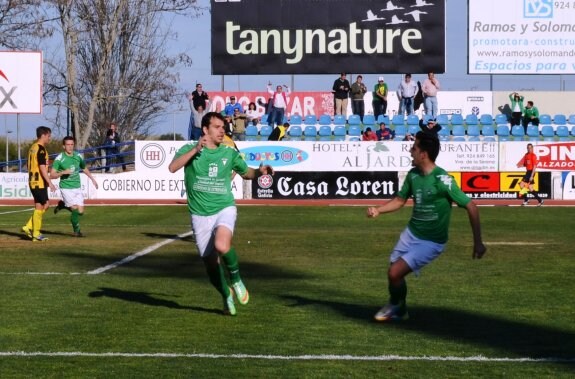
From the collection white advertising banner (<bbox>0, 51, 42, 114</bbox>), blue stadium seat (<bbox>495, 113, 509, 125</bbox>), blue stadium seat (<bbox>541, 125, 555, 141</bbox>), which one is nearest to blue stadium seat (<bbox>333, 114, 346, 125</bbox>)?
blue stadium seat (<bbox>495, 113, 509, 125</bbox>)

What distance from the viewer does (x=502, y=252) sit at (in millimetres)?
19000

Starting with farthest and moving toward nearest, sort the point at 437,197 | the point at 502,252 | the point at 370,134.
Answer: the point at 370,134 → the point at 502,252 → the point at 437,197

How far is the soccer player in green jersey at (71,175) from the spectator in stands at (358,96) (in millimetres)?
24715

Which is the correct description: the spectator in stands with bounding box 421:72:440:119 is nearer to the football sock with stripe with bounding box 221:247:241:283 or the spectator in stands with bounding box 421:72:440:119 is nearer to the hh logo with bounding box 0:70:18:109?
the hh logo with bounding box 0:70:18:109

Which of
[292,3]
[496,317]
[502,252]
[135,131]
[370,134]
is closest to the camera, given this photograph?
[496,317]

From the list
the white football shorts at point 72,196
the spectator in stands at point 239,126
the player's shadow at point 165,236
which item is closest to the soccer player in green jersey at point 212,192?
the player's shadow at point 165,236

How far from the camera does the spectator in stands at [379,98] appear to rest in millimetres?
45656

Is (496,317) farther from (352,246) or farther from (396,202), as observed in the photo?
(352,246)

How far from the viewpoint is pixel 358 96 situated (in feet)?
151

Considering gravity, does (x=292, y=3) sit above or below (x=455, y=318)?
above

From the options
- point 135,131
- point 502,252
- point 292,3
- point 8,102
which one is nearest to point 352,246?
point 502,252

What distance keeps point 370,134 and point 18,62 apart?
43.3ft

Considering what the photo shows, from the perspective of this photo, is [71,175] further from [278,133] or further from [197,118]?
[197,118]

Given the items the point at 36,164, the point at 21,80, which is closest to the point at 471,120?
the point at 21,80
